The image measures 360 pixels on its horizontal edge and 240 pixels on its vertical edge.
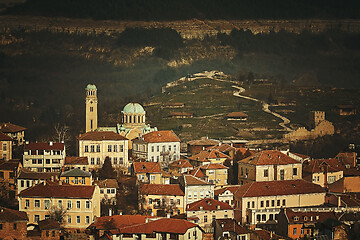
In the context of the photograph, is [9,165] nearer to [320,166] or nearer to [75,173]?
[75,173]

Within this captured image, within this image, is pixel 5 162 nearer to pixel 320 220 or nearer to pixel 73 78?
pixel 320 220

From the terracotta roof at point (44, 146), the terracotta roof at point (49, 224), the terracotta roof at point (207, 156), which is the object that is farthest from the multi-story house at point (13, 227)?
the terracotta roof at point (207, 156)

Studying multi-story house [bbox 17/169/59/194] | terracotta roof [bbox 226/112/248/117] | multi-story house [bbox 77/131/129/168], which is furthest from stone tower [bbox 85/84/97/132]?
terracotta roof [bbox 226/112/248/117]

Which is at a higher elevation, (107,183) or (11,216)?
(107,183)

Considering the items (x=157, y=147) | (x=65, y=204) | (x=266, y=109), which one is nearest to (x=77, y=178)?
(x=65, y=204)

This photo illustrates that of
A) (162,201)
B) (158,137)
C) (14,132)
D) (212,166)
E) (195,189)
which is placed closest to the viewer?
(162,201)
